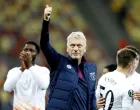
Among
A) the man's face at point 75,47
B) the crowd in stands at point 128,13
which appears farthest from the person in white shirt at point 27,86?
the crowd in stands at point 128,13

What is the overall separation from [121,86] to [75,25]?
27.1 feet

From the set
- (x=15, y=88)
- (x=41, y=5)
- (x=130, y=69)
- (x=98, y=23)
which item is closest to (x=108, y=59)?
(x=98, y=23)

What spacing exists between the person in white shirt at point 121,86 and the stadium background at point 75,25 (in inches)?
265

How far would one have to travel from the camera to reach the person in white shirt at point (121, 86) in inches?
191

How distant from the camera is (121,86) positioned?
4871 millimetres

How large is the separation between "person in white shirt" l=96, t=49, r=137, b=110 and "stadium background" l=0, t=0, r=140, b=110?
6.73 metres

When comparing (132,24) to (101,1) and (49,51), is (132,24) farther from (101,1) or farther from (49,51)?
(49,51)

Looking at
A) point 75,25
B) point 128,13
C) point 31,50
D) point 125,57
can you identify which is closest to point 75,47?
point 125,57

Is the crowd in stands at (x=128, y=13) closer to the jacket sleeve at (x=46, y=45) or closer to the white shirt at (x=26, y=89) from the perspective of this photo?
the white shirt at (x=26, y=89)

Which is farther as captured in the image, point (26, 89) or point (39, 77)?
point (26, 89)

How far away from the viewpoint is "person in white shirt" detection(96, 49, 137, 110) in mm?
4844

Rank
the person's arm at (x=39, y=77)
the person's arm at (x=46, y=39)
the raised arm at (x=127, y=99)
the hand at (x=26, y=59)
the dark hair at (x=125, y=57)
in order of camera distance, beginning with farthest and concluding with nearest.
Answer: the person's arm at (x=39, y=77) → the hand at (x=26, y=59) → the dark hair at (x=125, y=57) → the raised arm at (x=127, y=99) → the person's arm at (x=46, y=39)

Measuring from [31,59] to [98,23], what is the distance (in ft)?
25.3

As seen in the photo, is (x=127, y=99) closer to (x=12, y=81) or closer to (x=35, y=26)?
(x=12, y=81)
